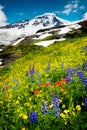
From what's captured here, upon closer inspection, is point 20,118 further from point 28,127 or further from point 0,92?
point 0,92

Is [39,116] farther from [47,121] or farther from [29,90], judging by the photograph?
[29,90]

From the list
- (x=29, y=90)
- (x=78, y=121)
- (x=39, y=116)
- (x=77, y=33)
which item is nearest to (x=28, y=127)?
(x=39, y=116)

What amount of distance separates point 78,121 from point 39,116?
0.97m

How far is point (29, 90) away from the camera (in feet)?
31.2

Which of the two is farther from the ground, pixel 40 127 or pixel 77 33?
pixel 77 33

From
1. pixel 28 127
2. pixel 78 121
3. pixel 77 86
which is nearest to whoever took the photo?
pixel 78 121

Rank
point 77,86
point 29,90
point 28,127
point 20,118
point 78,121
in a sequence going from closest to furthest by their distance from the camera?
point 78,121 < point 28,127 < point 20,118 < point 77,86 < point 29,90

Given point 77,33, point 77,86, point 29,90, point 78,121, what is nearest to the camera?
point 78,121

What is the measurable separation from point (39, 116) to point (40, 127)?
15.2 inches

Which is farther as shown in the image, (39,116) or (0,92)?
(0,92)

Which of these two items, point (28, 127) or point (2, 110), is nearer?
point (28, 127)

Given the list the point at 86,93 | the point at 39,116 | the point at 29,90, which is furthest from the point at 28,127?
the point at 29,90

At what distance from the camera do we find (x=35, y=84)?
983cm

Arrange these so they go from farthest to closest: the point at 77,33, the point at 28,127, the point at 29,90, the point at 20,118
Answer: the point at 77,33 → the point at 29,90 → the point at 20,118 → the point at 28,127
